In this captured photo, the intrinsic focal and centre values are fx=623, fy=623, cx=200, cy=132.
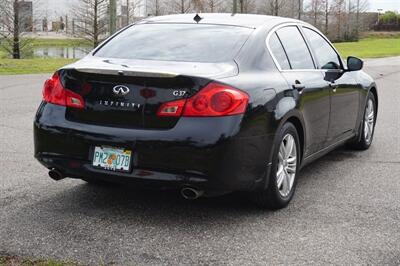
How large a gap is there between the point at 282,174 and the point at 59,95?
5.98ft

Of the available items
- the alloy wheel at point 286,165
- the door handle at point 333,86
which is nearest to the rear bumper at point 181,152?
the alloy wheel at point 286,165

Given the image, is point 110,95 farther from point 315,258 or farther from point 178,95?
point 315,258

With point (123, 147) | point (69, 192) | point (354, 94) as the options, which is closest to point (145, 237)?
point (123, 147)

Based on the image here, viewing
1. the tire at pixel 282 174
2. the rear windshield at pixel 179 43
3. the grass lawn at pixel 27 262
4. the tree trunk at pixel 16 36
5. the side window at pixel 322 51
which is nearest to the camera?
the grass lawn at pixel 27 262

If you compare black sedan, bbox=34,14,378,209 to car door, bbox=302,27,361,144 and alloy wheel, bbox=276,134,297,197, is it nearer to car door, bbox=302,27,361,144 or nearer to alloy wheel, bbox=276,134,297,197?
alloy wheel, bbox=276,134,297,197

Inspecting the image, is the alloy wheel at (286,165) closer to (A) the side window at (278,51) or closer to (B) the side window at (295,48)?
(A) the side window at (278,51)

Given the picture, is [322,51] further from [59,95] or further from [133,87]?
[59,95]

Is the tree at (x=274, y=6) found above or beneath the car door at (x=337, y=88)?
above

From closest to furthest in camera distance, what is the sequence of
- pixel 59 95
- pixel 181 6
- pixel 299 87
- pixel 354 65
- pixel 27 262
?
pixel 27 262 → pixel 59 95 → pixel 299 87 → pixel 354 65 → pixel 181 6

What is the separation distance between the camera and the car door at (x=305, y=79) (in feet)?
17.0

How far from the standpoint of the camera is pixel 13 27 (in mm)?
36125

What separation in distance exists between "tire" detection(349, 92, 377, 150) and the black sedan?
75.5 inches

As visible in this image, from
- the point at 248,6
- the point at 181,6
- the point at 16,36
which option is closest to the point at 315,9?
the point at 248,6

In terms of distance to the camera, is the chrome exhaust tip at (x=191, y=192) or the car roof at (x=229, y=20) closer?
the chrome exhaust tip at (x=191, y=192)
